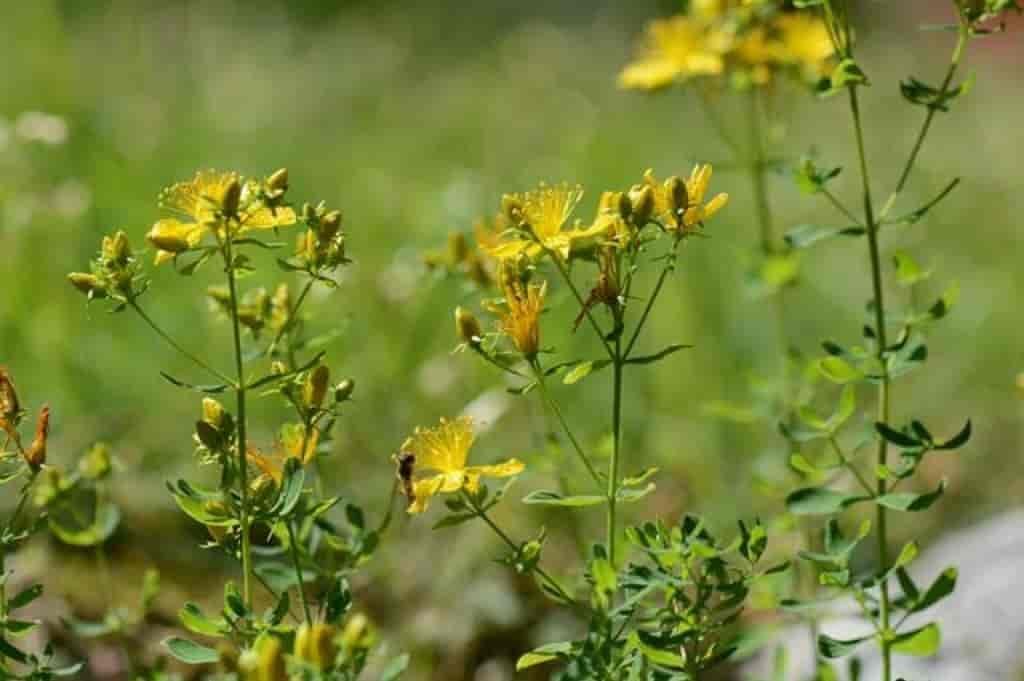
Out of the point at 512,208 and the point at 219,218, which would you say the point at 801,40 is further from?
the point at 219,218

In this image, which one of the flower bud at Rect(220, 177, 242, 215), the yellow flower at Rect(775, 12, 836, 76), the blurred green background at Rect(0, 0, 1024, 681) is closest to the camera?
the flower bud at Rect(220, 177, 242, 215)

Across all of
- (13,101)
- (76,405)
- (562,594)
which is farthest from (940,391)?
(13,101)

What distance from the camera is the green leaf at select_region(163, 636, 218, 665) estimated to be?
142 cm

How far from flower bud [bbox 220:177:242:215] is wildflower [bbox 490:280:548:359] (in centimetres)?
25

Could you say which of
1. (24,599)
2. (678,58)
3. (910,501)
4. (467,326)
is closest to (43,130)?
(678,58)

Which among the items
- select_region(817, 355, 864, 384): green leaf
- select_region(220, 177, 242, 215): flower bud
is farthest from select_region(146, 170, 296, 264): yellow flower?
select_region(817, 355, 864, 384): green leaf

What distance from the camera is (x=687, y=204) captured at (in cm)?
141

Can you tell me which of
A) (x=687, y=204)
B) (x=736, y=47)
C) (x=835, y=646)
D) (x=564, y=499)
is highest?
(x=687, y=204)

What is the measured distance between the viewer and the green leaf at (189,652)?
1.42 m

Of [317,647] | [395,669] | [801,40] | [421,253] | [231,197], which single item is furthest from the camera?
[421,253]

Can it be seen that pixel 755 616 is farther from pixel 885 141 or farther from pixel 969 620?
pixel 885 141

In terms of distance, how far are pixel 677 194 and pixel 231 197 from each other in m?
0.38

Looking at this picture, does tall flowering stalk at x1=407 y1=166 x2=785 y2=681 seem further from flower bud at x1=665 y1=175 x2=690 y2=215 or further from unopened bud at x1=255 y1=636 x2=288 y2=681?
unopened bud at x1=255 y1=636 x2=288 y2=681

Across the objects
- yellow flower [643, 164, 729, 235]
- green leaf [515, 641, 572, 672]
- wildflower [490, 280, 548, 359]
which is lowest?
green leaf [515, 641, 572, 672]
